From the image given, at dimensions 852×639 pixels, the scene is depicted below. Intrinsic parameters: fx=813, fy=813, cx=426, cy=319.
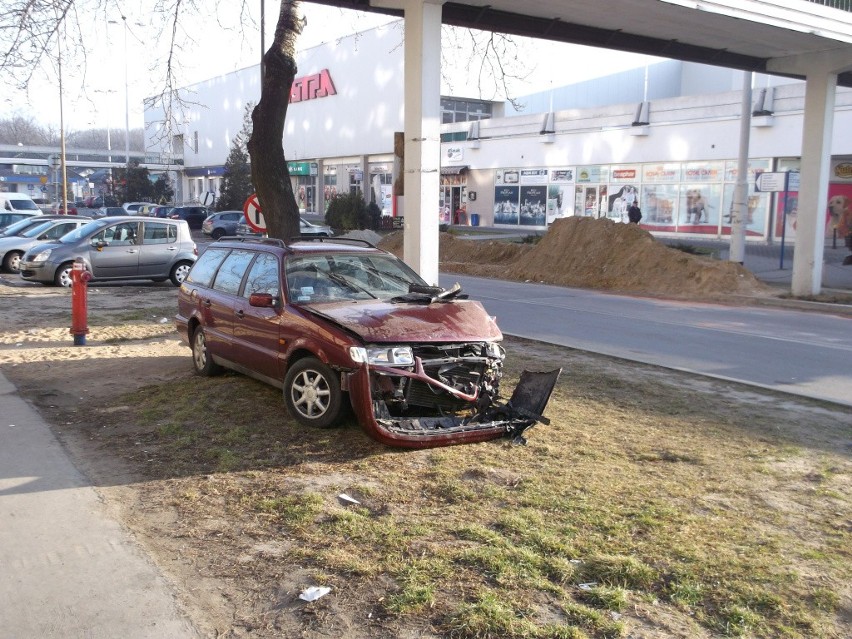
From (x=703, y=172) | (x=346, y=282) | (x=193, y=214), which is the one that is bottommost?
(x=346, y=282)

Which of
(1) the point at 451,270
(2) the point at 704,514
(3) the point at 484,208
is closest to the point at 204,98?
(3) the point at 484,208

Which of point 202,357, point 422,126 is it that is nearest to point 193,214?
point 422,126

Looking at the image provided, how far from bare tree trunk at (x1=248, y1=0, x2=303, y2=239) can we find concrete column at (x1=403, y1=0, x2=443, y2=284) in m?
2.71

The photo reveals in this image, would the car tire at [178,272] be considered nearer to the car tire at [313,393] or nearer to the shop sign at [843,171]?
the car tire at [313,393]

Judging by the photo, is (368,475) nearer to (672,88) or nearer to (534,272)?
(534,272)

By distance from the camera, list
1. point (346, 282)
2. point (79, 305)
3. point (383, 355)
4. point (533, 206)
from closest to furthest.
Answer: point (383, 355)
point (346, 282)
point (79, 305)
point (533, 206)

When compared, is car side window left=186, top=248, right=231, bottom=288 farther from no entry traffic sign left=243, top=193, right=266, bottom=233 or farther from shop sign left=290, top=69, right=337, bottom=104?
shop sign left=290, top=69, right=337, bottom=104

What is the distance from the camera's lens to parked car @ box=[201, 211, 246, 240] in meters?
42.0

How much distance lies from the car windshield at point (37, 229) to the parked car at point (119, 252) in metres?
3.48

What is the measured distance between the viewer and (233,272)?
8531 millimetres

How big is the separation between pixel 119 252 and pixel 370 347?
1460cm

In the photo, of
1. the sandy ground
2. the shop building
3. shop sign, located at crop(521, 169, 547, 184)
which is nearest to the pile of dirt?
the sandy ground

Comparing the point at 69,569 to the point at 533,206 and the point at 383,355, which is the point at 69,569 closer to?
the point at 383,355

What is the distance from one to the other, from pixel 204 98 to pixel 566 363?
239 feet
